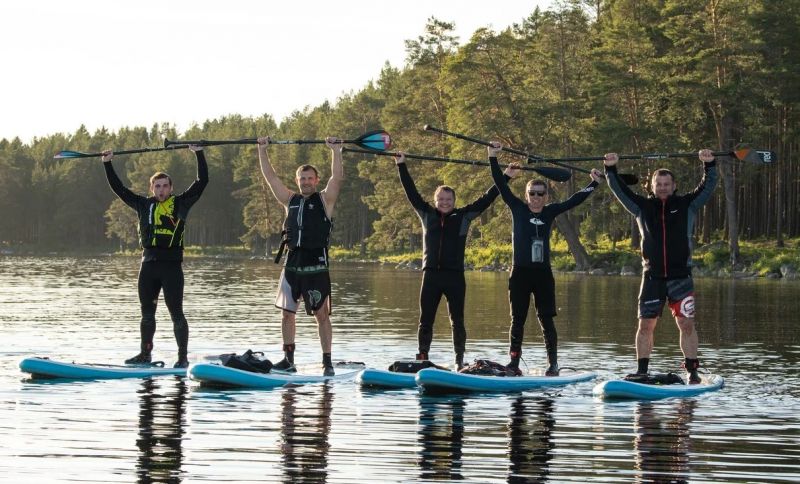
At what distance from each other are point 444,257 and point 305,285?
5.70ft

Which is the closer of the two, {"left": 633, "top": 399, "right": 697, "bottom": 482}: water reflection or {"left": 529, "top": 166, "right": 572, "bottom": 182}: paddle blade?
{"left": 633, "top": 399, "right": 697, "bottom": 482}: water reflection

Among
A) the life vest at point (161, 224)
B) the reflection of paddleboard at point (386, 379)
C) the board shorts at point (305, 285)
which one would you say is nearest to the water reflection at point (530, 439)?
the reflection of paddleboard at point (386, 379)

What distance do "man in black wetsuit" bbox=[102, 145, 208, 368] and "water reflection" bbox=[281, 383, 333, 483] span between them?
217 centimetres

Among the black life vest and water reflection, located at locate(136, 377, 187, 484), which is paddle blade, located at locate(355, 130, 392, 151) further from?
water reflection, located at locate(136, 377, 187, 484)

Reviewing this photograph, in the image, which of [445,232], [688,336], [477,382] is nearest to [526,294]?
[445,232]

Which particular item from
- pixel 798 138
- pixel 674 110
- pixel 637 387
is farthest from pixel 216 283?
pixel 637 387

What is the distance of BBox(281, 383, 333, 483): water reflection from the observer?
30.6 ft

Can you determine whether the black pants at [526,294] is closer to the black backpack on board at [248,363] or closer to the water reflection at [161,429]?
the black backpack on board at [248,363]

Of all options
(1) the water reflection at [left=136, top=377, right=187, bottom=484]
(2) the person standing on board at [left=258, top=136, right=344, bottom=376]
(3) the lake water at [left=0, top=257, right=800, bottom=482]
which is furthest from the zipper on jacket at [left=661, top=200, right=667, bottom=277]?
(1) the water reflection at [left=136, top=377, right=187, bottom=484]

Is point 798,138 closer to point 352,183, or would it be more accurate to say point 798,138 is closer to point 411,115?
point 411,115

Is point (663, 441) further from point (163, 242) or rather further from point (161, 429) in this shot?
point (163, 242)

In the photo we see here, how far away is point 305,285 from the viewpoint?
1532 centimetres

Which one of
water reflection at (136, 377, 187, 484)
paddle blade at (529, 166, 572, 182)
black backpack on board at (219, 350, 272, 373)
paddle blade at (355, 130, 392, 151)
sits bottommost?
water reflection at (136, 377, 187, 484)

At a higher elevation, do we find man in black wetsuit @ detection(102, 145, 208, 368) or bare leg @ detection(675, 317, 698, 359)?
man in black wetsuit @ detection(102, 145, 208, 368)
